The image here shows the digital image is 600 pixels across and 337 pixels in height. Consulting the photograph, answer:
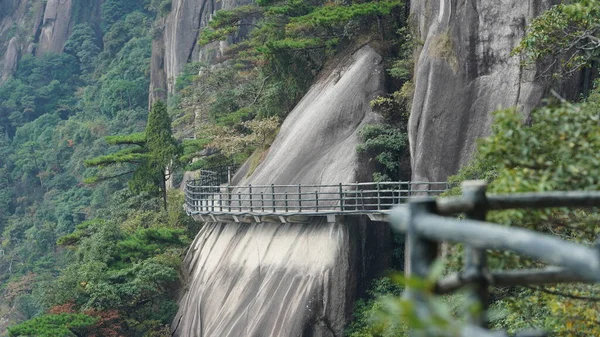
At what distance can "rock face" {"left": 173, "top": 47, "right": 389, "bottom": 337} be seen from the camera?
2255 cm

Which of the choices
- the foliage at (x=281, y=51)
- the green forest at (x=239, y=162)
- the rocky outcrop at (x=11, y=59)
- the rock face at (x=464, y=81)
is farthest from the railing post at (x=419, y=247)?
the rocky outcrop at (x=11, y=59)

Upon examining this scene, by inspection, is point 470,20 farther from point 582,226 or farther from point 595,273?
point 595,273

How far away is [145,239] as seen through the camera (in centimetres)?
3022

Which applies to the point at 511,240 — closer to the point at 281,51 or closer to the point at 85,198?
the point at 281,51

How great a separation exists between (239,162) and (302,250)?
30.9 feet

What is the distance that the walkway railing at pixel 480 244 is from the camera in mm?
2744

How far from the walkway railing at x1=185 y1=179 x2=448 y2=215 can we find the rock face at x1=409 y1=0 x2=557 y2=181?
0.76m

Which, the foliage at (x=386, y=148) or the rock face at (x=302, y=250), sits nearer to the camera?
the rock face at (x=302, y=250)

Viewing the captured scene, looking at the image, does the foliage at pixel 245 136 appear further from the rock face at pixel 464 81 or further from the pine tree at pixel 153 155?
the rock face at pixel 464 81

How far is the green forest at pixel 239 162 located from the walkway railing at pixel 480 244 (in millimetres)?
219

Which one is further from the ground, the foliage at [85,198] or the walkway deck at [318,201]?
the walkway deck at [318,201]

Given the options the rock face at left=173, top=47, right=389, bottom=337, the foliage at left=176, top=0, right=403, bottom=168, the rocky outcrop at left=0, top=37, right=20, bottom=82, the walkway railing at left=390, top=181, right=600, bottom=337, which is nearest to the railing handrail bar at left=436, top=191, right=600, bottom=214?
the walkway railing at left=390, top=181, right=600, bottom=337

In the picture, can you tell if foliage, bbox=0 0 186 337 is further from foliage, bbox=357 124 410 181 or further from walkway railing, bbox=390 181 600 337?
walkway railing, bbox=390 181 600 337

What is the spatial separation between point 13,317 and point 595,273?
48.3 m
